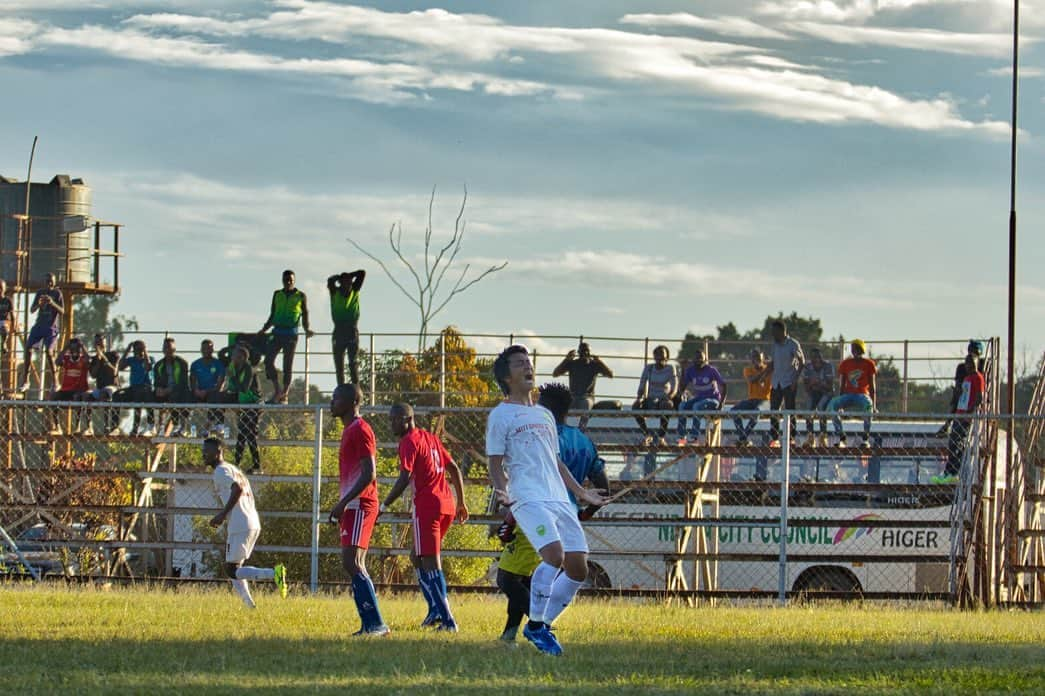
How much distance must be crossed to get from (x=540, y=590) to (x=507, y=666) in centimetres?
71

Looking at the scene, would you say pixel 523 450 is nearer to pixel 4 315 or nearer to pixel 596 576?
pixel 596 576

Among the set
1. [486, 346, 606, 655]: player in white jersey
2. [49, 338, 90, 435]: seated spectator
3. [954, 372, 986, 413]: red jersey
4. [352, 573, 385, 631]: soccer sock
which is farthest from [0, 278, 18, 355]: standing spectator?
[486, 346, 606, 655]: player in white jersey

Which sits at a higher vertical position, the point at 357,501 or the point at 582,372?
Answer: the point at 582,372

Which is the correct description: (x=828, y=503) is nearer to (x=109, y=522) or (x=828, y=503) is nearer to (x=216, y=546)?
(x=216, y=546)

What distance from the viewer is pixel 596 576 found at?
22.2 meters

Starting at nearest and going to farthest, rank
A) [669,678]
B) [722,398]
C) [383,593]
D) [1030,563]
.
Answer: [669,678] → [383,593] → [1030,563] → [722,398]

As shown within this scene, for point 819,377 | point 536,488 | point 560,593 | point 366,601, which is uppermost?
point 819,377

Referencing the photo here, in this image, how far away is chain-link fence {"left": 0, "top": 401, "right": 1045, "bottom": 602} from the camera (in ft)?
60.6

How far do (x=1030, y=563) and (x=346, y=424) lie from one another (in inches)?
464

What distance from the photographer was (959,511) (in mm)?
18531

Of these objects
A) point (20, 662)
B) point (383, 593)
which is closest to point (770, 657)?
point (20, 662)

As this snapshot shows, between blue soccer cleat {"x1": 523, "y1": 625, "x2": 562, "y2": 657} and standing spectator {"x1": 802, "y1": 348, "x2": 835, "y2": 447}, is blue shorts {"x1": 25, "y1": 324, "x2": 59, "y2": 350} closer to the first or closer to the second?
standing spectator {"x1": 802, "y1": 348, "x2": 835, "y2": 447}

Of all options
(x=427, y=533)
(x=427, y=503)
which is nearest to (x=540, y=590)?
(x=427, y=533)

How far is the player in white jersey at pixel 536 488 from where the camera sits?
30.5 feet
